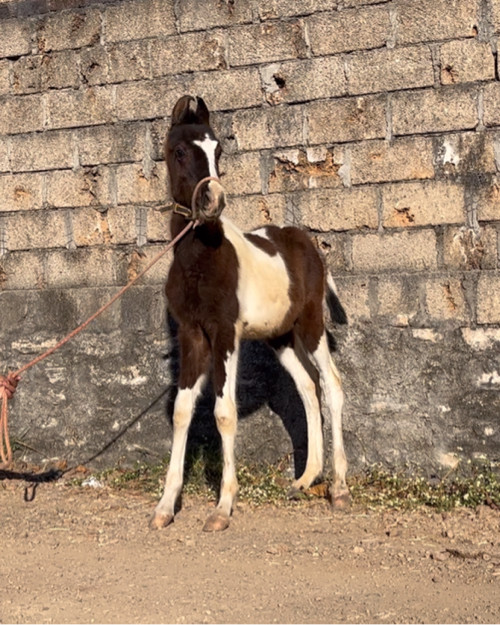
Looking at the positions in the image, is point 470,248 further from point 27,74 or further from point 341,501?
point 27,74

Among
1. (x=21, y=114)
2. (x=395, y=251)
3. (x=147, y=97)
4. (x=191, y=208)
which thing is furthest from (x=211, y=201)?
(x=21, y=114)

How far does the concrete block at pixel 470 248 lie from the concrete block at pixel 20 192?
10.7 feet

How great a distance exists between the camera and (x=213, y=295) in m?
6.68

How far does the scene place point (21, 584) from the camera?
17.9 feet

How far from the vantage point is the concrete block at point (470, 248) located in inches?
290

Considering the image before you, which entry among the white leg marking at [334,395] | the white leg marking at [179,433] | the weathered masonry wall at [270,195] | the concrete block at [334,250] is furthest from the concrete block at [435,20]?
the white leg marking at [179,433]

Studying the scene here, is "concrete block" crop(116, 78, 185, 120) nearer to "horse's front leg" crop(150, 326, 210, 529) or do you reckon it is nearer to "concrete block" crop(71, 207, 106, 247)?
"concrete block" crop(71, 207, 106, 247)

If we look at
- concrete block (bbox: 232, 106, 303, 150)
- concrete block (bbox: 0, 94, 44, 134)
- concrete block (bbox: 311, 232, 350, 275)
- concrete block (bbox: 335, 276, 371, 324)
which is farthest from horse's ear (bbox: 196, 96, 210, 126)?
concrete block (bbox: 0, 94, 44, 134)

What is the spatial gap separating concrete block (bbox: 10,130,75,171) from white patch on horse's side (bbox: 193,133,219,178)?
88.9 inches

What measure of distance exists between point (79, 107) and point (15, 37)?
82 centimetres

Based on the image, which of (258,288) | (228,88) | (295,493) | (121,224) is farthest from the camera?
(121,224)

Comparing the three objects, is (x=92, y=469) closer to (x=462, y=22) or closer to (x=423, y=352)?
(x=423, y=352)

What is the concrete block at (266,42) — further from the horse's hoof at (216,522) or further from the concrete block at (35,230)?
the horse's hoof at (216,522)

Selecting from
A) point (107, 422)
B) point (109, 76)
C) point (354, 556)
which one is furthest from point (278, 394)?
point (109, 76)
